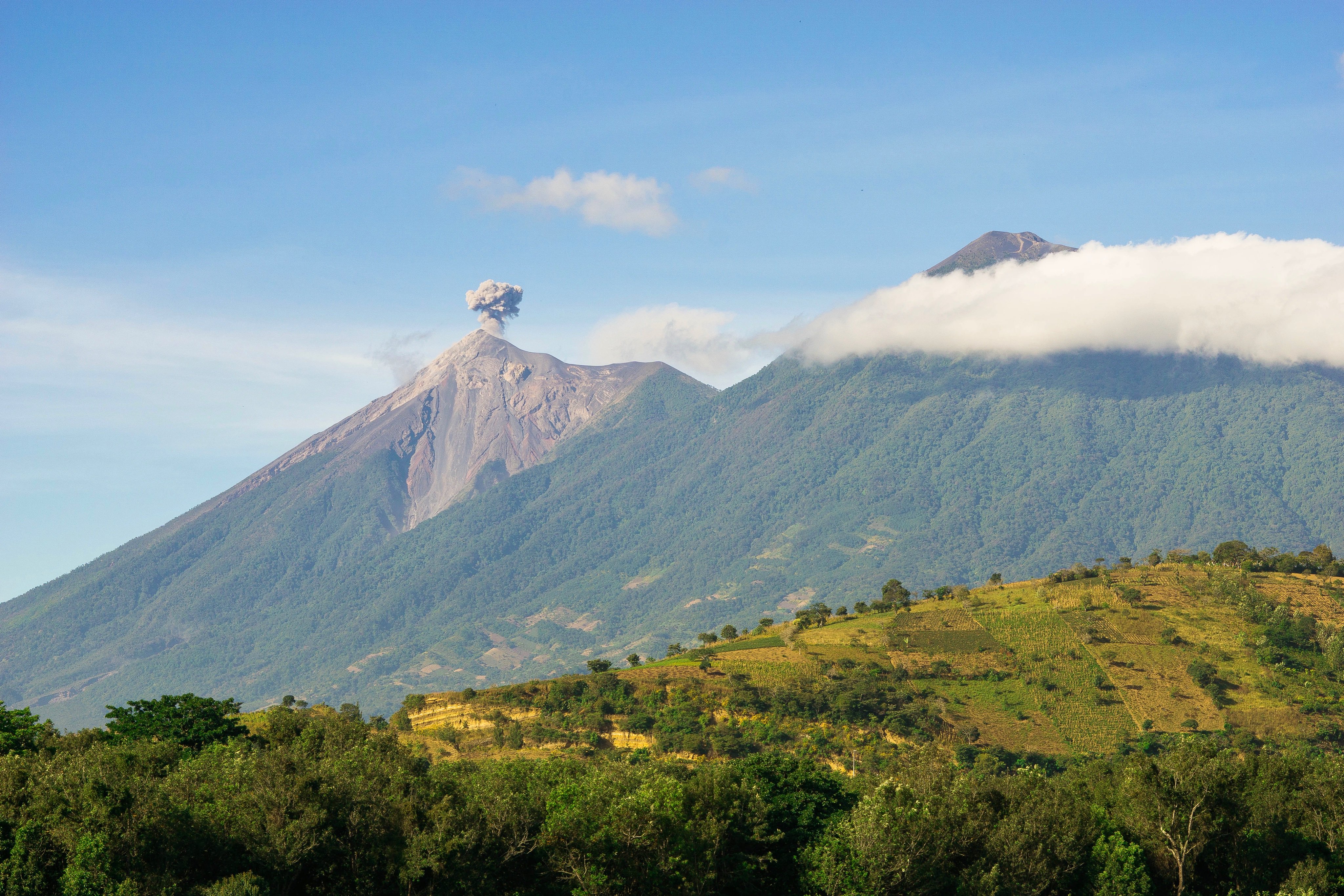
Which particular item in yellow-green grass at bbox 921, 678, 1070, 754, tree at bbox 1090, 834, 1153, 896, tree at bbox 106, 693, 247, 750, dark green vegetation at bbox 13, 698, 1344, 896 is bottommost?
yellow-green grass at bbox 921, 678, 1070, 754

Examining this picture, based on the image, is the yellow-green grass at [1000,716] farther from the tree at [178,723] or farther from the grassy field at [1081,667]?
the tree at [178,723]

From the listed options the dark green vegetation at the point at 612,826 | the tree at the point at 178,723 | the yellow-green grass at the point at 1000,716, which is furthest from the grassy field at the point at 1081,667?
the dark green vegetation at the point at 612,826

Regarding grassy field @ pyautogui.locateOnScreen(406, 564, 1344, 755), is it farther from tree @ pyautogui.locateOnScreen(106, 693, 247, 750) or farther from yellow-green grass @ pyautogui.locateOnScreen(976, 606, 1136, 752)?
tree @ pyautogui.locateOnScreen(106, 693, 247, 750)

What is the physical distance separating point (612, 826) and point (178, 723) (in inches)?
1852

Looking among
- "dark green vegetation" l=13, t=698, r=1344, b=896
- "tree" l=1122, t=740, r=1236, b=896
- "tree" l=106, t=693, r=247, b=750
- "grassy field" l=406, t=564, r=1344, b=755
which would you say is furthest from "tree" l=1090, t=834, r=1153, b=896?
"grassy field" l=406, t=564, r=1344, b=755

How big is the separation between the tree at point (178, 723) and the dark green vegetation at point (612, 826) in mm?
3393

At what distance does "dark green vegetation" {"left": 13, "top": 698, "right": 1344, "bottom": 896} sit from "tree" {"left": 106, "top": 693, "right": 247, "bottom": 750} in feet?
11.1

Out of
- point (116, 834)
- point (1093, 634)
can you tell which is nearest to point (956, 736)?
point (1093, 634)

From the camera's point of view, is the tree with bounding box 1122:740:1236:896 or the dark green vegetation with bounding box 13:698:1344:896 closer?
the dark green vegetation with bounding box 13:698:1344:896

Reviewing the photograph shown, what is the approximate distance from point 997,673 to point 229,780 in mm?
133604

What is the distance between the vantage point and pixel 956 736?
15400 cm

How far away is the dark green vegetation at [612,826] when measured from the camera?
5644 centimetres

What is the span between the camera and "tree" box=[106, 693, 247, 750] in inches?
3575

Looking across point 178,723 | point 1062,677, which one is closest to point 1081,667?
point 1062,677
